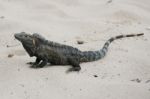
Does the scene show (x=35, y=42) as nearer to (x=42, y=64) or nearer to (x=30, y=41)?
(x=30, y=41)

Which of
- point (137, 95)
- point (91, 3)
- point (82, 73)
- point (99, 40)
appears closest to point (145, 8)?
point (91, 3)

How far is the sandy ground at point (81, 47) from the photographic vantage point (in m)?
5.17

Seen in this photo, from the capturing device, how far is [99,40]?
750 centimetres

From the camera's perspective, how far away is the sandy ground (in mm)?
5172

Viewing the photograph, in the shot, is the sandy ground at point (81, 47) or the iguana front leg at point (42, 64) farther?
the iguana front leg at point (42, 64)

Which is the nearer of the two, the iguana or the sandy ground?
the sandy ground

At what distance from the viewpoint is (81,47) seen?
702cm

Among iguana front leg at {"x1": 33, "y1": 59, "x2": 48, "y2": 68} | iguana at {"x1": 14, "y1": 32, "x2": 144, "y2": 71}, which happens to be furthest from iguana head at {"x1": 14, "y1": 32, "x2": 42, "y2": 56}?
iguana front leg at {"x1": 33, "y1": 59, "x2": 48, "y2": 68}

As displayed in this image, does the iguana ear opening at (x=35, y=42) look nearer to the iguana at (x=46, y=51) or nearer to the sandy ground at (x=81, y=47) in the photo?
the iguana at (x=46, y=51)

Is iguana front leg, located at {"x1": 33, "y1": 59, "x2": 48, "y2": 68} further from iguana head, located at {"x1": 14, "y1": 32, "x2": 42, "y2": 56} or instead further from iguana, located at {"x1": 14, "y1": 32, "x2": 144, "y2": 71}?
iguana head, located at {"x1": 14, "y1": 32, "x2": 42, "y2": 56}

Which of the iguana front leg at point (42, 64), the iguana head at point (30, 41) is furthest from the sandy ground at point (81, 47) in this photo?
the iguana head at point (30, 41)

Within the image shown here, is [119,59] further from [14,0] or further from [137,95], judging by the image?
[14,0]

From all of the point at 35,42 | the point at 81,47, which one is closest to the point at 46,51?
the point at 35,42

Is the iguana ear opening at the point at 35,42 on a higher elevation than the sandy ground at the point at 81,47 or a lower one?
higher
